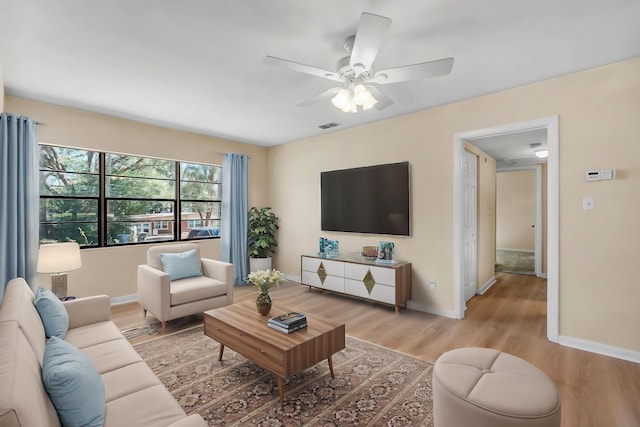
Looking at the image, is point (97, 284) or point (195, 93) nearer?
point (195, 93)

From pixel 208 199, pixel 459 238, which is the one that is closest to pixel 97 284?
pixel 208 199

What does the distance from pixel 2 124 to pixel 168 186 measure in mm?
1941

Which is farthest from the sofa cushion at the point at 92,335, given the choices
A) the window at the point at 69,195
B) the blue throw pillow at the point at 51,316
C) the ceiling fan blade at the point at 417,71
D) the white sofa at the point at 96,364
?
the ceiling fan blade at the point at 417,71

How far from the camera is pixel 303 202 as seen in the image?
554 cm

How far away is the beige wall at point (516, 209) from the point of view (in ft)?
27.9

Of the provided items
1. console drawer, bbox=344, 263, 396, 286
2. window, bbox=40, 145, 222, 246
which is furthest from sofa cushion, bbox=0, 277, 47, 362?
console drawer, bbox=344, 263, 396, 286

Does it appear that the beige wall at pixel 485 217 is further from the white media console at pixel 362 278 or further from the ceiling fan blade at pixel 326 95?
the ceiling fan blade at pixel 326 95

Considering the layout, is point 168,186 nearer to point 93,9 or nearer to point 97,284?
point 97,284

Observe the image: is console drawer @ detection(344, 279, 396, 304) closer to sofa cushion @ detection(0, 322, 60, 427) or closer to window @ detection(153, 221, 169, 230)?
window @ detection(153, 221, 169, 230)

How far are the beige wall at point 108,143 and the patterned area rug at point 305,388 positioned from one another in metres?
1.70

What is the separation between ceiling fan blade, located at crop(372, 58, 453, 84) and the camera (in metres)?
2.01

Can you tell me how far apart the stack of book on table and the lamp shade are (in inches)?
88.4

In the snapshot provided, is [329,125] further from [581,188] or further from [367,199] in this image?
[581,188]

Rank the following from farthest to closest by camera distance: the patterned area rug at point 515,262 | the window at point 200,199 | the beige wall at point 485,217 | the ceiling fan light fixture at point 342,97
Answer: the patterned area rug at point 515,262, the window at point 200,199, the beige wall at point 485,217, the ceiling fan light fixture at point 342,97
